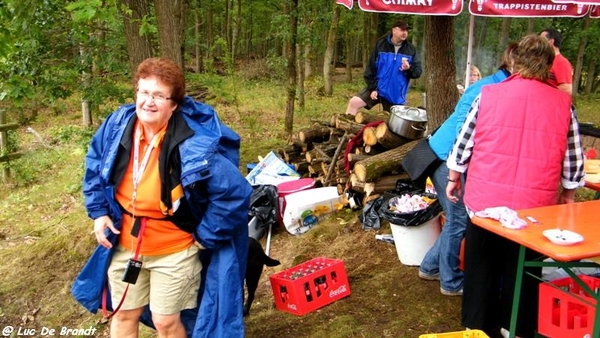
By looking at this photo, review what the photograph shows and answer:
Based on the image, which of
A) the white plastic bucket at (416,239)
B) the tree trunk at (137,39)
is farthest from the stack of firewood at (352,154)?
the tree trunk at (137,39)

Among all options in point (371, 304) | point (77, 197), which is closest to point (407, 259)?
point (371, 304)

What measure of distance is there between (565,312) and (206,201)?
80.8 inches

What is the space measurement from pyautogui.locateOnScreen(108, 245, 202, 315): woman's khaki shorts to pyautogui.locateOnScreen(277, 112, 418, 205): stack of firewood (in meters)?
3.04

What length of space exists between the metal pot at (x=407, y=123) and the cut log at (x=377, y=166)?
25 cm

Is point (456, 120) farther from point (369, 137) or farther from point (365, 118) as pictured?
point (365, 118)

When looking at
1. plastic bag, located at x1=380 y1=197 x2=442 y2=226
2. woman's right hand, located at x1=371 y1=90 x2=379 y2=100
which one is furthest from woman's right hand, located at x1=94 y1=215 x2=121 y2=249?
woman's right hand, located at x1=371 y1=90 x2=379 y2=100

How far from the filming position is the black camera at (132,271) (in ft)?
9.21

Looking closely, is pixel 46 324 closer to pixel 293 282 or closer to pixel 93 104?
pixel 293 282

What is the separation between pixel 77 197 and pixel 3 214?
117 cm

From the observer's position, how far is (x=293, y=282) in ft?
12.7

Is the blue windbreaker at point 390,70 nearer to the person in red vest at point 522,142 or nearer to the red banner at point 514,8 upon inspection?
the red banner at point 514,8

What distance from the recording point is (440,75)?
602cm

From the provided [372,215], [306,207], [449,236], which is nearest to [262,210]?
[306,207]

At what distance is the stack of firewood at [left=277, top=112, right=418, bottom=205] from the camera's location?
572cm
